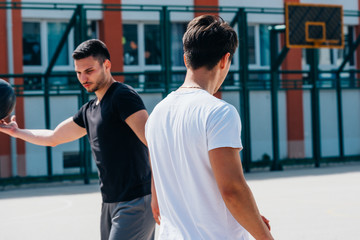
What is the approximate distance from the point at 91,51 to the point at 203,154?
73.7 inches

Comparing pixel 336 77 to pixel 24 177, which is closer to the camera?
pixel 24 177

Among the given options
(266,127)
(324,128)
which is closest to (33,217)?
(266,127)

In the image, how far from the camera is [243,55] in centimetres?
1535

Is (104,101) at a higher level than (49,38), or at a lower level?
lower

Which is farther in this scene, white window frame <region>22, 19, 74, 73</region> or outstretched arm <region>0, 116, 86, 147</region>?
white window frame <region>22, 19, 74, 73</region>

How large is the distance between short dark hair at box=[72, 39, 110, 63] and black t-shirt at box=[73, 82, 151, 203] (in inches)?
11.3

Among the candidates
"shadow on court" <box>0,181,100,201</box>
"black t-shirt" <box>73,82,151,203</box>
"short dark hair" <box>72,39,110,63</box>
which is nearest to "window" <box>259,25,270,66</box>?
"shadow on court" <box>0,181,100,201</box>

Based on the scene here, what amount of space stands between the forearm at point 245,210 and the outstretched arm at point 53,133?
2.13m

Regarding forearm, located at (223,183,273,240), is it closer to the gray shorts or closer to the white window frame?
the gray shorts

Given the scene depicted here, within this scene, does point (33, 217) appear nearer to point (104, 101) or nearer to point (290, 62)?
point (104, 101)

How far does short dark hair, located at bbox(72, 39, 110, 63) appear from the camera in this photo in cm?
403

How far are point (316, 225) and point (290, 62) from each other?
11549 mm

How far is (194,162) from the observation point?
2412mm

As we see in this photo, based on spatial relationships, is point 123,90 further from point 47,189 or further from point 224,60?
point 47,189
